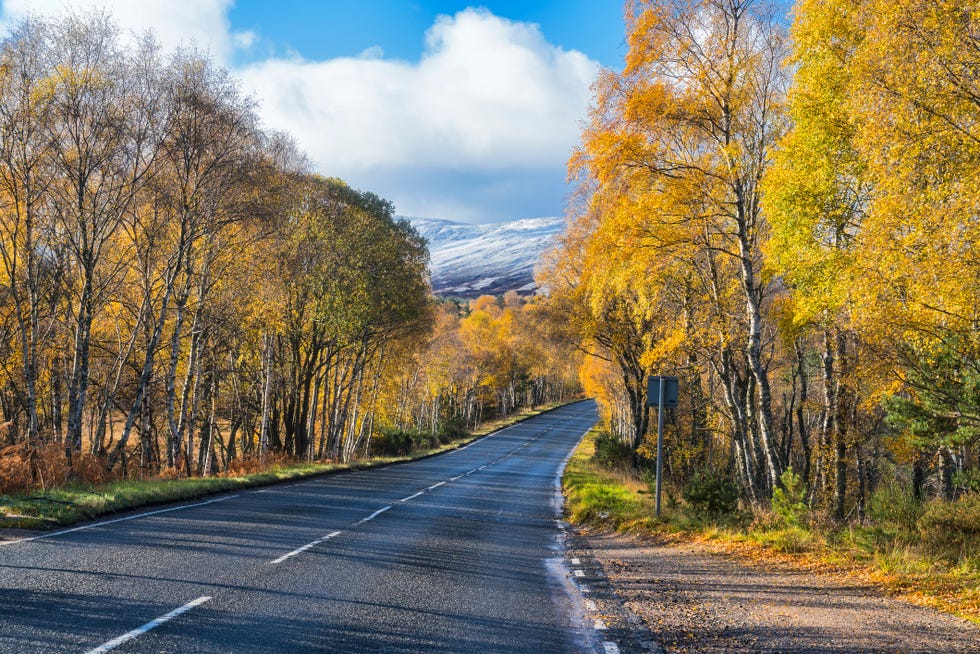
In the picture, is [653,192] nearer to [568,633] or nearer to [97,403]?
[568,633]

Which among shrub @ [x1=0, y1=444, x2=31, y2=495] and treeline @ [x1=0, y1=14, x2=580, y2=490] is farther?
treeline @ [x1=0, y1=14, x2=580, y2=490]

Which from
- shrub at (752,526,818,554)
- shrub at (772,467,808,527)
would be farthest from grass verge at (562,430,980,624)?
shrub at (772,467,808,527)

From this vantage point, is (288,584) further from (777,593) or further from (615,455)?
(615,455)

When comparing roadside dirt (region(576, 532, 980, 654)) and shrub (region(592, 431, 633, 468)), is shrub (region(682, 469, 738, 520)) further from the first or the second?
shrub (region(592, 431, 633, 468))

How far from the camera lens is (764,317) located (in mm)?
18328

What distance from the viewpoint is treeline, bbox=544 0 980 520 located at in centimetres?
788

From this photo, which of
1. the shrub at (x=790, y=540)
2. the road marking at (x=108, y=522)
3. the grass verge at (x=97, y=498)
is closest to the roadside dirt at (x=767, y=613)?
→ the shrub at (x=790, y=540)

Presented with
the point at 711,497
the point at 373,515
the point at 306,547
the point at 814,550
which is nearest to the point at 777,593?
the point at 814,550

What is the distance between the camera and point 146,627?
534 centimetres

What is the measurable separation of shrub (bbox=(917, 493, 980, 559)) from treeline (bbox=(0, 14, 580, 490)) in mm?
16093

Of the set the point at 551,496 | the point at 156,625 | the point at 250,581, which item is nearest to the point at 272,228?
the point at 551,496

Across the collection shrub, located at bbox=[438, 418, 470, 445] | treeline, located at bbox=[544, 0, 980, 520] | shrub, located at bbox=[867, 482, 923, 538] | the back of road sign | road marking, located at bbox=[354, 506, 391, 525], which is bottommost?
shrub, located at bbox=[438, 418, 470, 445]

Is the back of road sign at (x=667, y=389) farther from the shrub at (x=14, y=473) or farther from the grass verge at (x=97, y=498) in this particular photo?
the shrub at (x=14, y=473)

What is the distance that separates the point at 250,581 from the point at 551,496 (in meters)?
15.1
